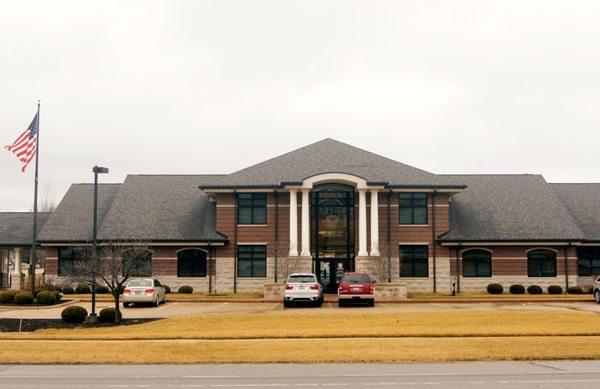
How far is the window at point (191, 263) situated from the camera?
44656 mm

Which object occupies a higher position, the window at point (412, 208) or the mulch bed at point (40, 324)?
the window at point (412, 208)

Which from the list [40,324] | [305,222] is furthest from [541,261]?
[40,324]

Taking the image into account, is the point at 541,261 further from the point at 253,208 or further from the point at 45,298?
the point at 45,298

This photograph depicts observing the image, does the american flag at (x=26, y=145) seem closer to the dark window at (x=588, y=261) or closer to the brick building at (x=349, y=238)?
the brick building at (x=349, y=238)

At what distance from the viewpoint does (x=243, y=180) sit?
4438 centimetres

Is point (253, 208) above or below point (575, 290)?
above

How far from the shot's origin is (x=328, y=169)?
44.6 metres

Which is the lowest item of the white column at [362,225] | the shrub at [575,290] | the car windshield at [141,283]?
the shrub at [575,290]

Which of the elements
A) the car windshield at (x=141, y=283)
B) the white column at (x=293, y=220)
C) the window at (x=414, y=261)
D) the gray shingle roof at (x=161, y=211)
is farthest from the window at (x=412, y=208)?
the car windshield at (x=141, y=283)

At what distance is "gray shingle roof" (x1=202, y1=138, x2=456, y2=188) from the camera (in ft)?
144

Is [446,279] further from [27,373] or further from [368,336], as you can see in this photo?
[27,373]

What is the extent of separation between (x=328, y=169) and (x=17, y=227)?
2526cm

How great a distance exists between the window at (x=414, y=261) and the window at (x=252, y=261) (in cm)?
898

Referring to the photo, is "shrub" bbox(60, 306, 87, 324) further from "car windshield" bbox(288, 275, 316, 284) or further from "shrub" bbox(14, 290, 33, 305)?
"shrub" bbox(14, 290, 33, 305)
